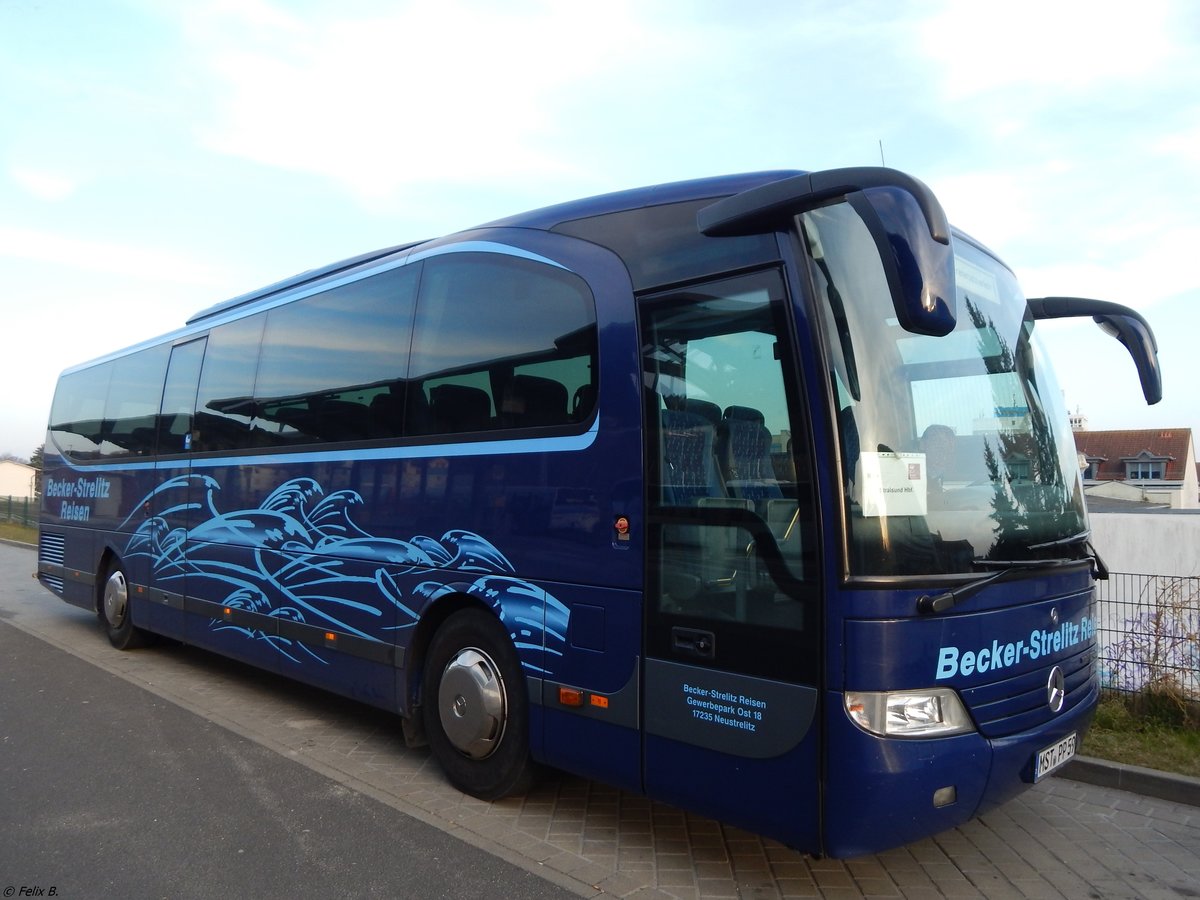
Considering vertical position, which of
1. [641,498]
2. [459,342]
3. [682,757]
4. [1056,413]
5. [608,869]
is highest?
[459,342]

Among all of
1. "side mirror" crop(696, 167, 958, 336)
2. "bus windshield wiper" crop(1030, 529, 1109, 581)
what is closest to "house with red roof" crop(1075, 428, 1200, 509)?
"bus windshield wiper" crop(1030, 529, 1109, 581)

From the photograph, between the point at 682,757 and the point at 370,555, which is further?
the point at 370,555

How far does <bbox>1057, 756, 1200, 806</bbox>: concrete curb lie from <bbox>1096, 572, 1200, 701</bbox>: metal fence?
3.33 feet

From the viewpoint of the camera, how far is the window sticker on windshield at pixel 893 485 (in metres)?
3.72

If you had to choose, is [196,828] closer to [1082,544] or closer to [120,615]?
[1082,544]

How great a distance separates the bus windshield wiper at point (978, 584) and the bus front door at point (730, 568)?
44cm

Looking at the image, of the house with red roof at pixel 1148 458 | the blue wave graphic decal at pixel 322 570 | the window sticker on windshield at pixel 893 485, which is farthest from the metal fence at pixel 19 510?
the house with red roof at pixel 1148 458

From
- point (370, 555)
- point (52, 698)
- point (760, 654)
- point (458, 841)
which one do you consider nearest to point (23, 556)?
point (52, 698)

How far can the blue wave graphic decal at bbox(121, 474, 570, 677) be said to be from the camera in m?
5.15

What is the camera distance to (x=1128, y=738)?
6191mm

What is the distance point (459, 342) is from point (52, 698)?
524cm

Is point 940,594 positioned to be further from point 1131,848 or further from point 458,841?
point 458,841

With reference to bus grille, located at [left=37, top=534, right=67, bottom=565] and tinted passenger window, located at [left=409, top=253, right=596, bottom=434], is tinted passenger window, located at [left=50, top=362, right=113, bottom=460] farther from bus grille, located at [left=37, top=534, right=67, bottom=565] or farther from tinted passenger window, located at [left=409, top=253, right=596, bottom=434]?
tinted passenger window, located at [left=409, top=253, right=596, bottom=434]

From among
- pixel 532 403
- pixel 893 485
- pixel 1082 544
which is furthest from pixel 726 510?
pixel 1082 544
